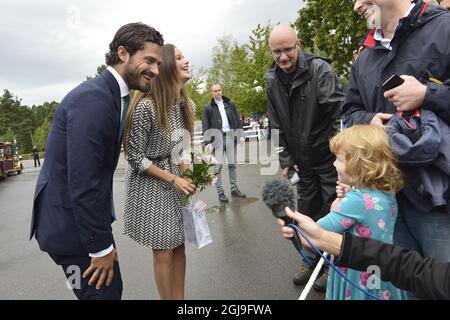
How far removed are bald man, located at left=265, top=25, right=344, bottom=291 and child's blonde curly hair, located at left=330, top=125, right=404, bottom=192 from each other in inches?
52.2

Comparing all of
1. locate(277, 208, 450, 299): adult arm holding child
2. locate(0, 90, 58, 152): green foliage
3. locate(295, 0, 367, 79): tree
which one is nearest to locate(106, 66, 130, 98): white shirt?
locate(277, 208, 450, 299): adult arm holding child

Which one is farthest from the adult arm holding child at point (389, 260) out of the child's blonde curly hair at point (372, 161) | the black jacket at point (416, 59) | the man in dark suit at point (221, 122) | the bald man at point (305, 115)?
the man in dark suit at point (221, 122)

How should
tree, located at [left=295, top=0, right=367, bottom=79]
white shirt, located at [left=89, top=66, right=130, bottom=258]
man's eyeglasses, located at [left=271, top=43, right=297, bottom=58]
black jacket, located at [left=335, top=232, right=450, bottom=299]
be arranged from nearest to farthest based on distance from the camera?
black jacket, located at [left=335, top=232, right=450, bottom=299], white shirt, located at [left=89, top=66, right=130, bottom=258], man's eyeglasses, located at [left=271, top=43, right=297, bottom=58], tree, located at [left=295, top=0, right=367, bottom=79]

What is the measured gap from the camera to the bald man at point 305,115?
10.3ft

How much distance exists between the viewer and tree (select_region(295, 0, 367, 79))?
49.4ft

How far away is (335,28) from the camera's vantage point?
16109 millimetres

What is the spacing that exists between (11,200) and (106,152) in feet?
34.8

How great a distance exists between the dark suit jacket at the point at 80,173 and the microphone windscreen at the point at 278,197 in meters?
0.84

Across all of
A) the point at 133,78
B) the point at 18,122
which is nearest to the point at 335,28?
the point at 133,78

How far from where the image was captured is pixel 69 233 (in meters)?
1.91

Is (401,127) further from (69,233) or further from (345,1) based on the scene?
(345,1)

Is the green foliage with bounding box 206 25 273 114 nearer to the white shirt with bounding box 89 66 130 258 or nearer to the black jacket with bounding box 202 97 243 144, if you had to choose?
the black jacket with bounding box 202 97 243 144

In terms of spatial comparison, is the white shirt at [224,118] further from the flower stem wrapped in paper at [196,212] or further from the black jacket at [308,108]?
the flower stem wrapped in paper at [196,212]
